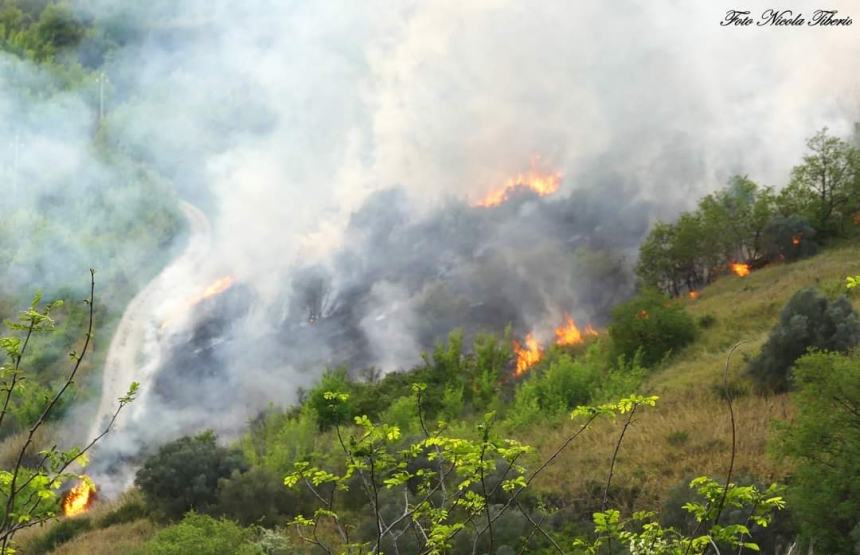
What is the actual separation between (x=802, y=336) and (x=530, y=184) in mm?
28767

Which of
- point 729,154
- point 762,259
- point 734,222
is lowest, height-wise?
point 762,259

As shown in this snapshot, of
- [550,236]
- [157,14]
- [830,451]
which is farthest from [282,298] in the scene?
[157,14]

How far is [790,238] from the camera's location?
33625 mm

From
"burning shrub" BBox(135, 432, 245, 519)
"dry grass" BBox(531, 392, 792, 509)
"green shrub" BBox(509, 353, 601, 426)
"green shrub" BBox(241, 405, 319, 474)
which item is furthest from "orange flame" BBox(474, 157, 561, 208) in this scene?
"burning shrub" BBox(135, 432, 245, 519)

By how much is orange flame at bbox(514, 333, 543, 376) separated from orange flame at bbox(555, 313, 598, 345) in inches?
40.7

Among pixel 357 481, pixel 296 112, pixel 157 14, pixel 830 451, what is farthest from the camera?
pixel 157 14

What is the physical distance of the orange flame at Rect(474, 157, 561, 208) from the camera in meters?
42.1

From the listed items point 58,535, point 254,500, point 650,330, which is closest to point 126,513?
point 58,535

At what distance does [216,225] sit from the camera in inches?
1521

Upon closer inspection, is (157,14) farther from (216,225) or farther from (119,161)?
(216,225)

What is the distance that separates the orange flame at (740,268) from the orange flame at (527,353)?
1144 cm

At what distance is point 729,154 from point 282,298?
1123 inches

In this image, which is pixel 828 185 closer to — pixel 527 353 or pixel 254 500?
pixel 527 353

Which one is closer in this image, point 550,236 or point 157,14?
point 550,236
